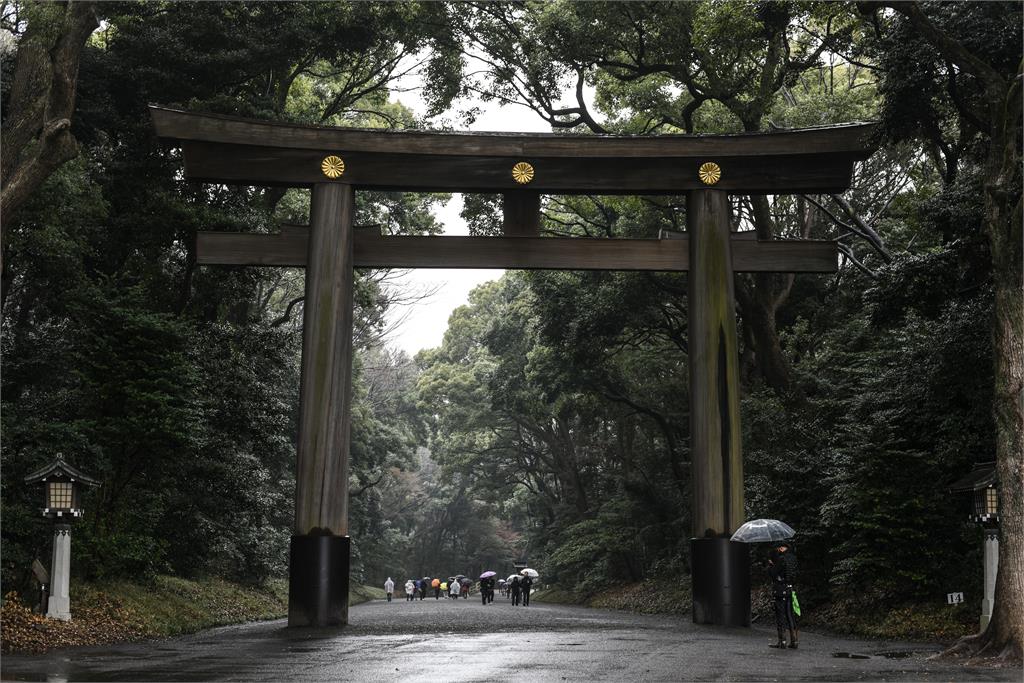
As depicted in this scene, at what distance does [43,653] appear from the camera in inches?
475

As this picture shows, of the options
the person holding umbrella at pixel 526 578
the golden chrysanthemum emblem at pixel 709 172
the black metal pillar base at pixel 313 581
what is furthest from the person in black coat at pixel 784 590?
the person holding umbrella at pixel 526 578

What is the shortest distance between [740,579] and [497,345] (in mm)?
27639

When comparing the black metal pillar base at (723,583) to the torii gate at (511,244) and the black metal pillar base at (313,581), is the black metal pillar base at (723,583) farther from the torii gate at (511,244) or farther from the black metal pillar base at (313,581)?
the black metal pillar base at (313,581)

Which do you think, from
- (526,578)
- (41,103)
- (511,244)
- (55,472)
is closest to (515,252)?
(511,244)

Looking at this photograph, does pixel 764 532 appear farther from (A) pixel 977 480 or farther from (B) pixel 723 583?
(A) pixel 977 480

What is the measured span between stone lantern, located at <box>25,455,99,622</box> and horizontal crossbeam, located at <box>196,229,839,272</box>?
12.9 ft

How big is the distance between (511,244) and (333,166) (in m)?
3.12

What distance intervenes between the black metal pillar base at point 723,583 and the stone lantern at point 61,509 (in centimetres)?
914

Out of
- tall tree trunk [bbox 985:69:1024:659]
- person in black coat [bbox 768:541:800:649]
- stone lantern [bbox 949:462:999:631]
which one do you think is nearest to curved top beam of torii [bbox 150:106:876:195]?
tall tree trunk [bbox 985:69:1024:659]

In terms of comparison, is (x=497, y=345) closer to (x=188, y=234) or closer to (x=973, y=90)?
(x=188, y=234)

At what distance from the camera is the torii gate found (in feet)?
50.9

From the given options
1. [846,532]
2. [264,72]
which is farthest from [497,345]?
[846,532]

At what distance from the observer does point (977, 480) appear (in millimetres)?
14461

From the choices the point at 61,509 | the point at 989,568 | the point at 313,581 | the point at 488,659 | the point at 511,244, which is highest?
the point at 511,244
